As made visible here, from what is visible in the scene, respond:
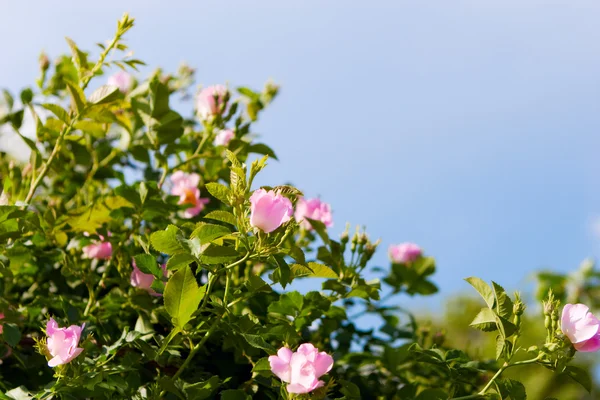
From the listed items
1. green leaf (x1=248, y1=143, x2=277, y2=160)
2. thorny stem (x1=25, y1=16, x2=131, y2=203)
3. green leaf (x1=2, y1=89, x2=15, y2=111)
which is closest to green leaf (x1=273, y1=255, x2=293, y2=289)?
green leaf (x1=248, y1=143, x2=277, y2=160)

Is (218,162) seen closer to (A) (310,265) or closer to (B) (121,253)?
(B) (121,253)

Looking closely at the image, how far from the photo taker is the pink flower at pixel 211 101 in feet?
4.92

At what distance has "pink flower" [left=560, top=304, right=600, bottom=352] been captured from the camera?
1.01m

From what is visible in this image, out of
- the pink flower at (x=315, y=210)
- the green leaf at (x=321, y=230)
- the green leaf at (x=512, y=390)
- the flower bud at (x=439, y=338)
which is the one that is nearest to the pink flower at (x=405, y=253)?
the flower bud at (x=439, y=338)

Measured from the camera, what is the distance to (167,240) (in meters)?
0.92

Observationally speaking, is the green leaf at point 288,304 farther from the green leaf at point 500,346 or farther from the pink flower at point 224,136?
the pink flower at point 224,136

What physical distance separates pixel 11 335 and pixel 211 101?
2.16 feet

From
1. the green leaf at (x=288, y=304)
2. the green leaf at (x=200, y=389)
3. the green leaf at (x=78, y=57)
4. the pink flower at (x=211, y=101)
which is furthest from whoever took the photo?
the pink flower at (x=211, y=101)

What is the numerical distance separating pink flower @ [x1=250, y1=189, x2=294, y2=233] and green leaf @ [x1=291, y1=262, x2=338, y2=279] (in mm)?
130

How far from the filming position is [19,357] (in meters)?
1.22

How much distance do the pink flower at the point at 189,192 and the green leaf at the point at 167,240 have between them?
0.56 metres

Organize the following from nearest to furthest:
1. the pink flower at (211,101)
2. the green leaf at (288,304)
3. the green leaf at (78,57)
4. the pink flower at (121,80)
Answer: the green leaf at (288,304) → the green leaf at (78,57) → the pink flower at (211,101) → the pink flower at (121,80)

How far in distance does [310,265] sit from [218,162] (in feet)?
A: 1.98

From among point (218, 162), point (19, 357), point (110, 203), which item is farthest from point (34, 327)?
point (218, 162)
